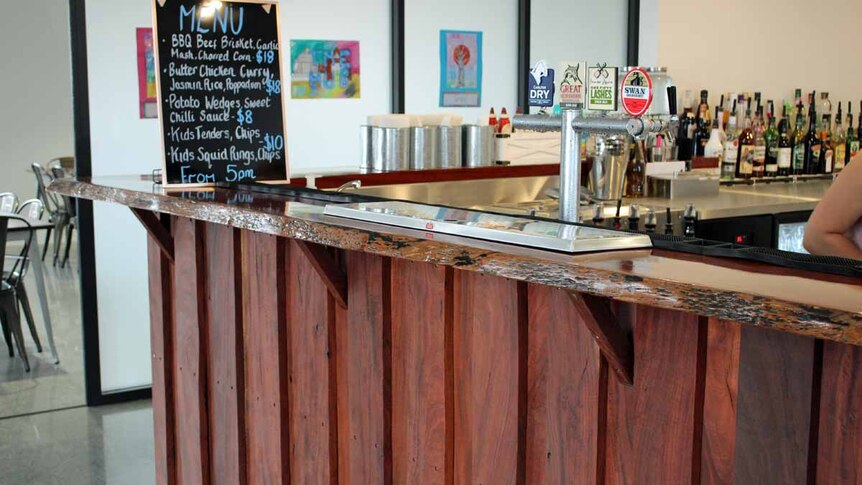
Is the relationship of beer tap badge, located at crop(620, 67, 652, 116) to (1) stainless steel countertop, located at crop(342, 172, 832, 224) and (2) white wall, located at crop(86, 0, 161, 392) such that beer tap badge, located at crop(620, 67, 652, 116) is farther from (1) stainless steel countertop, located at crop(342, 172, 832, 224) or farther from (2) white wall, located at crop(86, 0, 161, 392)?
(2) white wall, located at crop(86, 0, 161, 392)

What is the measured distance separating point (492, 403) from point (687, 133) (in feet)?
13.0

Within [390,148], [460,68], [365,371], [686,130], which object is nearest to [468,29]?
[460,68]

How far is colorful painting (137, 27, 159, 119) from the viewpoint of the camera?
5016 millimetres

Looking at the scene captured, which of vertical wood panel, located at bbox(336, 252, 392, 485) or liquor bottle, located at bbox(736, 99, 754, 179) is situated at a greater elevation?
liquor bottle, located at bbox(736, 99, 754, 179)

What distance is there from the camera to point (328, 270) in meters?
2.47

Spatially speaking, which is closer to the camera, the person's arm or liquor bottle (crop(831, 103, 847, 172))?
the person's arm

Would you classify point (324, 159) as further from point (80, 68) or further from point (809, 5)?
point (809, 5)

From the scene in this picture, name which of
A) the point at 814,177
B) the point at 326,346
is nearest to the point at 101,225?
the point at 326,346

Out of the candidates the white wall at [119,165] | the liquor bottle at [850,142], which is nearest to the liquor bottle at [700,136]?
the liquor bottle at [850,142]

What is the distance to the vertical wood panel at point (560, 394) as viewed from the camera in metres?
1.95

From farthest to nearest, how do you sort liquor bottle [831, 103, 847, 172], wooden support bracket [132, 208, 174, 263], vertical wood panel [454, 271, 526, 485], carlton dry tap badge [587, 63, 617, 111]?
liquor bottle [831, 103, 847, 172] < wooden support bracket [132, 208, 174, 263] < carlton dry tap badge [587, 63, 617, 111] < vertical wood panel [454, 271, 526, 485]

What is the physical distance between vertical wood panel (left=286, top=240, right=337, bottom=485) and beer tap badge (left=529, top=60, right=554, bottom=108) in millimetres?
711

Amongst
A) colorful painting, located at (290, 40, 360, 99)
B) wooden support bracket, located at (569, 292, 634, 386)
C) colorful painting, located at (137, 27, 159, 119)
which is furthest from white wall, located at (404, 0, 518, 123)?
wooden support bracket, located at (569, 292, 634, 386)

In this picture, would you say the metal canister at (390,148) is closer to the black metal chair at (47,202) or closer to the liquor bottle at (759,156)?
the black metal chair at (47,202)
